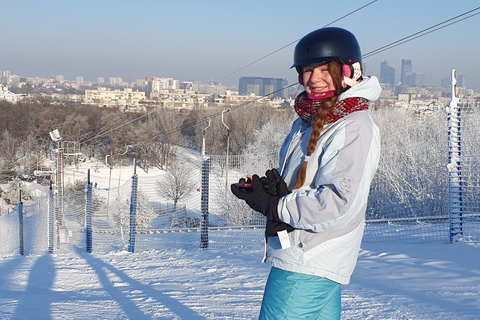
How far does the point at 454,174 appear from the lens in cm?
712

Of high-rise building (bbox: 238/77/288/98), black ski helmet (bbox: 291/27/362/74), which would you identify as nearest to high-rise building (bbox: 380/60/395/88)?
high-rise building (bbox: 238/77/288/98)

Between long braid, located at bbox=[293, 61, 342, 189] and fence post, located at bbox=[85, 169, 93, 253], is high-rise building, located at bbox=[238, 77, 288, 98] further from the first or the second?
Answer: long braid, located at bbox=[293, 61, 342, 189]

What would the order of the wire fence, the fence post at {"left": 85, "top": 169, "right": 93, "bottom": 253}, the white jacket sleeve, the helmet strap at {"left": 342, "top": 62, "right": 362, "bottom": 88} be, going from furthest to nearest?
the fence post at {"left": 85, "top": 169, "right": 93, "bottom": 253} → the wire fence → the helmet strap at {"left": 342, "top": 62, "right": 362, "bottom": 88} → the white jacket sleeve

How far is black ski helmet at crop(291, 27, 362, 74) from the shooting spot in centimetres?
220

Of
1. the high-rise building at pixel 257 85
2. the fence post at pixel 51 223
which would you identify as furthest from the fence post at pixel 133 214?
the high-rise building at pixel 257 85

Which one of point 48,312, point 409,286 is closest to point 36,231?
point 48,312

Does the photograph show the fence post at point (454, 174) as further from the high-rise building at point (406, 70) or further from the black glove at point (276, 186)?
the high-rise building at point (406, 70)

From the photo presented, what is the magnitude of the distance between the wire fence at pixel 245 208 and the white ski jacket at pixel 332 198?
5.54 metres

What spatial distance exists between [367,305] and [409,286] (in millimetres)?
813

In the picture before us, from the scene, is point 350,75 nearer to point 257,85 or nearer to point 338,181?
point 338,181

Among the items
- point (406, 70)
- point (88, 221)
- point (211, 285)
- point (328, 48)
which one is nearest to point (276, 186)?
point (328, 48)

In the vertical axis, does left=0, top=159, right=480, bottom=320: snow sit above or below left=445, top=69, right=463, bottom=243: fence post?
below

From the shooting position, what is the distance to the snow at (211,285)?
4.22 metres

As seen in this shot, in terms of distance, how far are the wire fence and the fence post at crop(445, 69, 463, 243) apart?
14mm
